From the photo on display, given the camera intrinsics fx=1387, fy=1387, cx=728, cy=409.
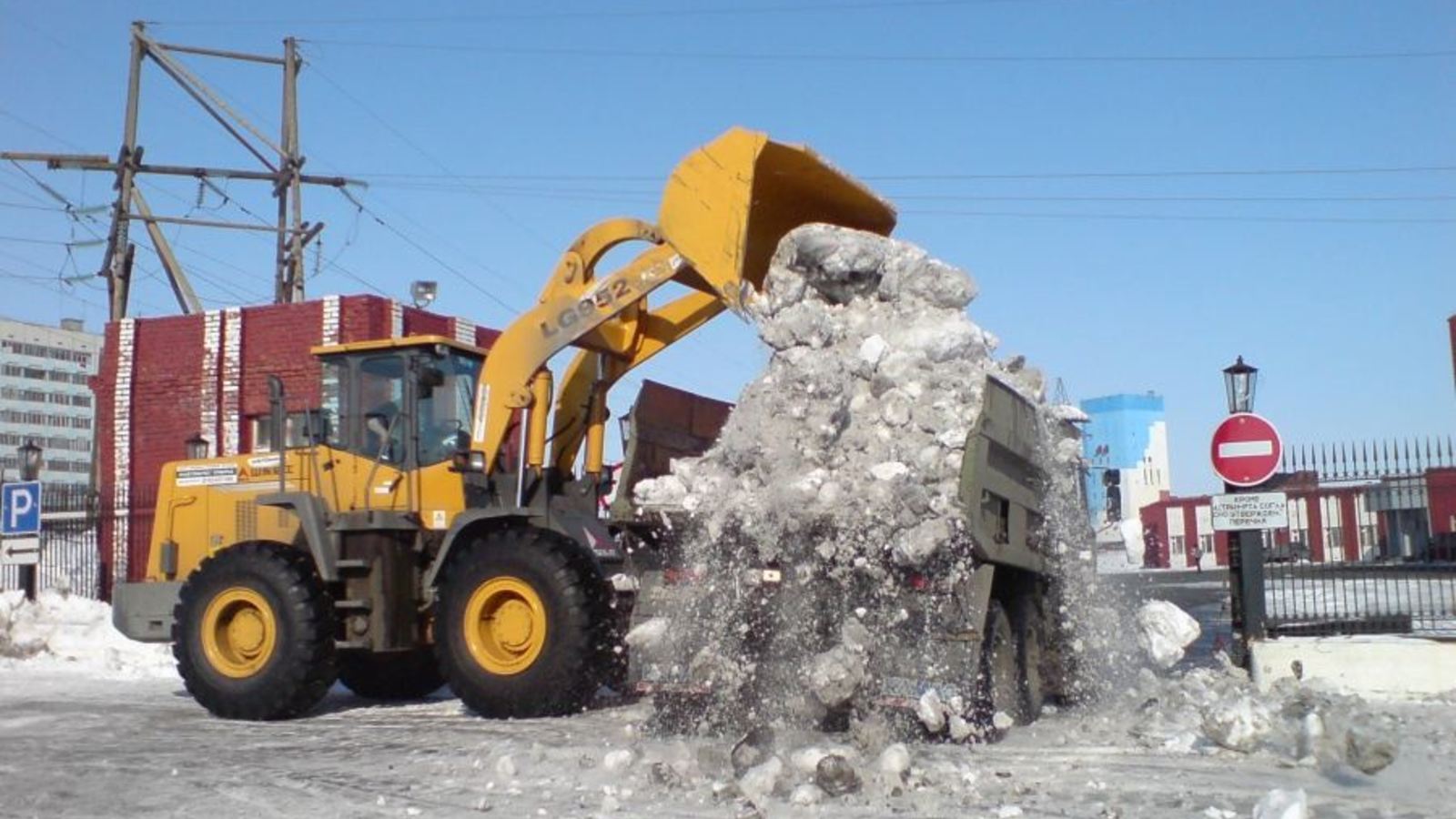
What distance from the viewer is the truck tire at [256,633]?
10.5m

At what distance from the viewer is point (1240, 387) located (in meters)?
12.3

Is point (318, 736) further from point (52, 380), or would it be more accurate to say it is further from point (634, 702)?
point (52, 380)

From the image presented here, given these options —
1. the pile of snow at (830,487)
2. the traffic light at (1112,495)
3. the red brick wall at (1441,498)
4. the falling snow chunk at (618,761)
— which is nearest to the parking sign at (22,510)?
the pile of snow at (830,487)

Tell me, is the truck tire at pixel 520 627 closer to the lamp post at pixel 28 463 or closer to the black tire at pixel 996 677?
the black tire at pixel 996 677

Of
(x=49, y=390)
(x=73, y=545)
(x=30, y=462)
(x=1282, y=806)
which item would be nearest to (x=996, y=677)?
(x=1282, y=806)

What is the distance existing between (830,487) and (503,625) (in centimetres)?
316

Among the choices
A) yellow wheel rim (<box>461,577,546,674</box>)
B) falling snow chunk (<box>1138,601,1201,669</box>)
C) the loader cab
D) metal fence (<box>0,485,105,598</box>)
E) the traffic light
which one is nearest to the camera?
yellow wheel rim (<box>461,577,546,674</box>)

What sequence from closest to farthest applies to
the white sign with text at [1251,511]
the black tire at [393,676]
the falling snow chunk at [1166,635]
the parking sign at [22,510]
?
the falling snow chunk at [1166,635] < the white sign with text at [1251,511] < the black tire at [393,676] < the parking sign at [22,510]

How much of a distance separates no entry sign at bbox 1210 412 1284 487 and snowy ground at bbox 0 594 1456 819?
194 cm

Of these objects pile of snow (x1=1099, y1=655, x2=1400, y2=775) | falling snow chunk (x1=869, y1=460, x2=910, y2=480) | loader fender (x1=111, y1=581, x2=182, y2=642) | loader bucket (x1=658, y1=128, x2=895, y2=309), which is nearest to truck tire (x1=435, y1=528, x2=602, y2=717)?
loader bucket (x1=658, y1=128, x2=895, y2=309)

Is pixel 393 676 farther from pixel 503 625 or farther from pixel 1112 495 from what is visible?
pixel 1112 495

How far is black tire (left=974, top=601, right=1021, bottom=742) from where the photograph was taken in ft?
27.5

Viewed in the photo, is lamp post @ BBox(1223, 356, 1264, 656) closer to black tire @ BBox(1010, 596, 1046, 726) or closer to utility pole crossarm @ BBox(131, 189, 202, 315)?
black tire @ BBox(1010, 596, 1046, 726)

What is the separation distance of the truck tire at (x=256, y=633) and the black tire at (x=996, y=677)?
5.16 metres
